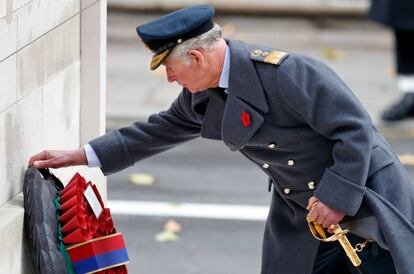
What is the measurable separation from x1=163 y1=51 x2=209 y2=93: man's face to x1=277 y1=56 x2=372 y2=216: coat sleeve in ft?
0.93

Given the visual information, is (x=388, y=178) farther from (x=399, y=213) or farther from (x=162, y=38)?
(x=162, y=38)

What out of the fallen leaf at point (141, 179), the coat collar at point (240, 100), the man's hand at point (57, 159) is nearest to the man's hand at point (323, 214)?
the coat collar at point (240, 100)

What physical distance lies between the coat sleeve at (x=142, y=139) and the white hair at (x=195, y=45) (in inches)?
20.8

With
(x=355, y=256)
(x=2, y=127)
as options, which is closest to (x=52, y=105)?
(x=2, y=127)

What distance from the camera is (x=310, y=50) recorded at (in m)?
12.2

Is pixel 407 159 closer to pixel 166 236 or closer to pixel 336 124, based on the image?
pixel 166 236

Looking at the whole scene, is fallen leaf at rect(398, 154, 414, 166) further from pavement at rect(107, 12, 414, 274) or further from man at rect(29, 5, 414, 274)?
man at rect(29, 5, 414, 274)

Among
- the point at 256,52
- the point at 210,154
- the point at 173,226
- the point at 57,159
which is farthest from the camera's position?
the point at 210,154

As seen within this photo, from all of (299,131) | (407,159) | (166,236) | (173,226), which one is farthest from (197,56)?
(407,159)

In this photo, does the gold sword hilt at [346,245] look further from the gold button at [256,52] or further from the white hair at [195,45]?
the white hair at [195,45]

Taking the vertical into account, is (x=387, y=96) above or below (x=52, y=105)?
below

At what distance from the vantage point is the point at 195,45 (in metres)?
4.58

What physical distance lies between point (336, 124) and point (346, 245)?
0.47 meters

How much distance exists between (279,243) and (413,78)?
5.64m
